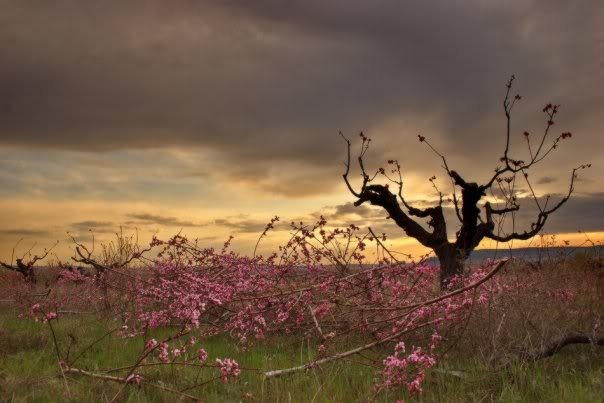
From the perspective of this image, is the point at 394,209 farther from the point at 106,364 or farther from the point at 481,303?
the point at 106,364

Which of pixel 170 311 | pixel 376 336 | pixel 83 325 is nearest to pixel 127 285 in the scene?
pixel 83 325

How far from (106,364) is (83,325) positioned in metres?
3.79

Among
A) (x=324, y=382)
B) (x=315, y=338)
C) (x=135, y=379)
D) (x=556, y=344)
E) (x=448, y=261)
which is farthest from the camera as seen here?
(x=448, y=261)

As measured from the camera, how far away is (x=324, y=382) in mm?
5684

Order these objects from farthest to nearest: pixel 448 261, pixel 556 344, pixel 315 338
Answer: pixel 448 261 < pixel 315 338 < pixel 556 344

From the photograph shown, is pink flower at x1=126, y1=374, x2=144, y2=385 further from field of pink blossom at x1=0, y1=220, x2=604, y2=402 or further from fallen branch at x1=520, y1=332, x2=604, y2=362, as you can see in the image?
fallen branch at x1=520, y1=332, x2=604, y2=362

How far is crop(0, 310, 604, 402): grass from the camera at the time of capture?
17.3 feet

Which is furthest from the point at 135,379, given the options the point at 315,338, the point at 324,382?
the point at 315,338

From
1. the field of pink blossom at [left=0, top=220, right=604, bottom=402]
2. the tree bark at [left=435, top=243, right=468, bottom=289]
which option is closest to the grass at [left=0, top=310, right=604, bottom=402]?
the field of pink blossom at [left=0, top=220, right=604, bottom=402]

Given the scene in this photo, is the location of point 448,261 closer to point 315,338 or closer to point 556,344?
point 315,338

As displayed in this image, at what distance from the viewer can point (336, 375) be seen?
20.5 feet

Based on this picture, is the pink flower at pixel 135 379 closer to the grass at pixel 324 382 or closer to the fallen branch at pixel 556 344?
the grass at pixel 324 382

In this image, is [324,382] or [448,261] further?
[448,261]

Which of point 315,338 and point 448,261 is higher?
point 448,261
